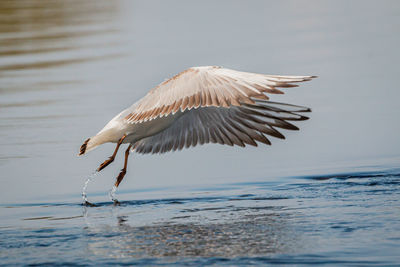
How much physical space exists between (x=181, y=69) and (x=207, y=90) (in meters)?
7.51

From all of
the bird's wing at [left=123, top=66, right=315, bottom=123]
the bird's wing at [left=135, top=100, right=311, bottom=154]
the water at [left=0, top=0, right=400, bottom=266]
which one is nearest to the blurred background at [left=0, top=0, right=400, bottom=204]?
the water at [left=0, top=0, right=400, bottom=266]

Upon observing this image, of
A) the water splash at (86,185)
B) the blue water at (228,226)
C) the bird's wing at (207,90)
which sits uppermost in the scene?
the bird's wing at (207,90)

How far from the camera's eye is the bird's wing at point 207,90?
27.0ft

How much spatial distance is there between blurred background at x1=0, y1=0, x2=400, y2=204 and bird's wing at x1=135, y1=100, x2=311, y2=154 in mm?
467

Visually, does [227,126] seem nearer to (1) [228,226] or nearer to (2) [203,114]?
(2) [203,114]

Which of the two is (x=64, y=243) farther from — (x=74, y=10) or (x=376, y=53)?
(x=74, y=10)

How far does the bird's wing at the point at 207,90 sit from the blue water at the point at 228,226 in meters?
1.08

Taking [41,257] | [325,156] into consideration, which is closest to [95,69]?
[325,156]

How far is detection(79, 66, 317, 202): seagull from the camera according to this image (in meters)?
8.35

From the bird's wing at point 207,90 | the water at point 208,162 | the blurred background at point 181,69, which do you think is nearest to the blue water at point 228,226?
the water at point 208,162

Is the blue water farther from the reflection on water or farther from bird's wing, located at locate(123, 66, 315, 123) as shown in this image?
the reflection on water

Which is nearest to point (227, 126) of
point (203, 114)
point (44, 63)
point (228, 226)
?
point (203, 114)

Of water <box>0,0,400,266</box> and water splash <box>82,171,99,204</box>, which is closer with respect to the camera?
water <box>0,0,400,266</box>

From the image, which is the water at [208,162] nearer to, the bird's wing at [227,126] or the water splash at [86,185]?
the water splash at [86,185]
